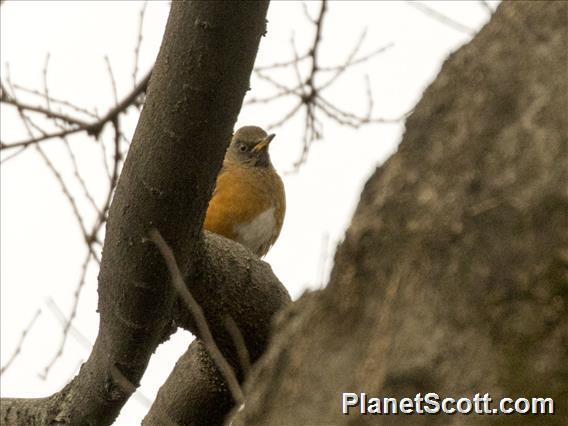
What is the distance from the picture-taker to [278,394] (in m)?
2.62

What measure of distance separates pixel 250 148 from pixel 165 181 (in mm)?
4465

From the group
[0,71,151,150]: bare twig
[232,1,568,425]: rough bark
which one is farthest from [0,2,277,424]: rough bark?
[0,71,151,150]: bare twig

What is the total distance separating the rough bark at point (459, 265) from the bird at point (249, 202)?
12.4 feet

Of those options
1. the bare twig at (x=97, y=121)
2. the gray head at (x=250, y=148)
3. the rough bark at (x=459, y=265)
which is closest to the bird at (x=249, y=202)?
the gray head at (x=250, y=148)

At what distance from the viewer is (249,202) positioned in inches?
277

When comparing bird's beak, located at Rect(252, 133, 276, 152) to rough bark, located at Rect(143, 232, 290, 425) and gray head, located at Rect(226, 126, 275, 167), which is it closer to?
gray head, located at Rect(226, 126, 275, 167)

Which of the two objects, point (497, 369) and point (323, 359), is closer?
point (497, 369)

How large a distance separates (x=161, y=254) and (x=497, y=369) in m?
1.64

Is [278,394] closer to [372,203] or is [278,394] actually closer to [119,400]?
[372,203]

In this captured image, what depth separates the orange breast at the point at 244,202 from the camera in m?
6.83

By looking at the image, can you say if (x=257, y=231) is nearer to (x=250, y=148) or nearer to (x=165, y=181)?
(x=250, y=148)

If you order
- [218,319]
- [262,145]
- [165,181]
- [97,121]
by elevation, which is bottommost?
[165,181]

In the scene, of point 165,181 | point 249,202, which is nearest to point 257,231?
point 249,202

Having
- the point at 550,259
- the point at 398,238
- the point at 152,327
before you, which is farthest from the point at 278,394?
the point at 152,327
